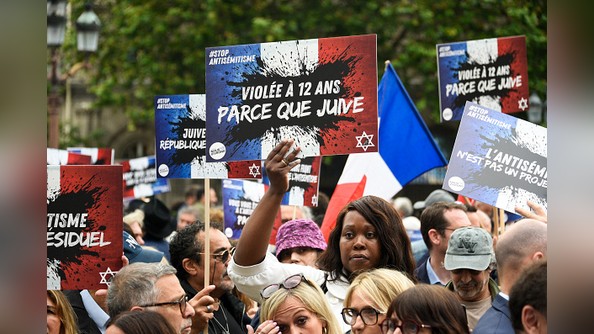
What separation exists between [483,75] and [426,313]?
17.1 ft

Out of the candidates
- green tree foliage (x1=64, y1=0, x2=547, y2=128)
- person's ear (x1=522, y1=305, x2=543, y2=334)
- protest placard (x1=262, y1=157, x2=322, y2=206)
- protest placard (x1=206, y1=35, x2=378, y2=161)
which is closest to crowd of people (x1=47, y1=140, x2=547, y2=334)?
person's ear (x1=522, y1=305, x2=543, y2=334)

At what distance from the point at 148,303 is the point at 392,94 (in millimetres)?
4714

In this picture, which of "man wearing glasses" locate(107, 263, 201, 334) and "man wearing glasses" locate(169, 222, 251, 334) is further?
"man wearing glasses" locate(169, 222, 251, 334)

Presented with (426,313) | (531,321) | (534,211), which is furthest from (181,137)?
(531,321)

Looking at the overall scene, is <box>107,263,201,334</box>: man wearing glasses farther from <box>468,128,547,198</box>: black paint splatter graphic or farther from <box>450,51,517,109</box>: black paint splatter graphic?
<box>450,51,517,109</box>: black paint splatter graphic

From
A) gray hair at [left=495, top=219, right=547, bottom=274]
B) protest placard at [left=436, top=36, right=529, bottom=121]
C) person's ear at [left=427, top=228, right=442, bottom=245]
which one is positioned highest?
protest placard at [left=436, top=36, right=529, bottom=121]

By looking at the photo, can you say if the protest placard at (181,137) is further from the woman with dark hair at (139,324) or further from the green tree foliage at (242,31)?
the green tree foliage at (242,31)

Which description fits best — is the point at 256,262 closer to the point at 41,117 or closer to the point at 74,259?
the point at 74,259

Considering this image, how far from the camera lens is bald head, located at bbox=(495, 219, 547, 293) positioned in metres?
4.30

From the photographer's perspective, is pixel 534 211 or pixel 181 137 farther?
pixel 181 137

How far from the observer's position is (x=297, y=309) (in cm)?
444

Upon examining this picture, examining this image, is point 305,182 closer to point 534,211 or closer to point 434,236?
point 434,236

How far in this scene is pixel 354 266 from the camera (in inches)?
207

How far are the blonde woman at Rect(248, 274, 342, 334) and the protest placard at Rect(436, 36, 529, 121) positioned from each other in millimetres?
4358
